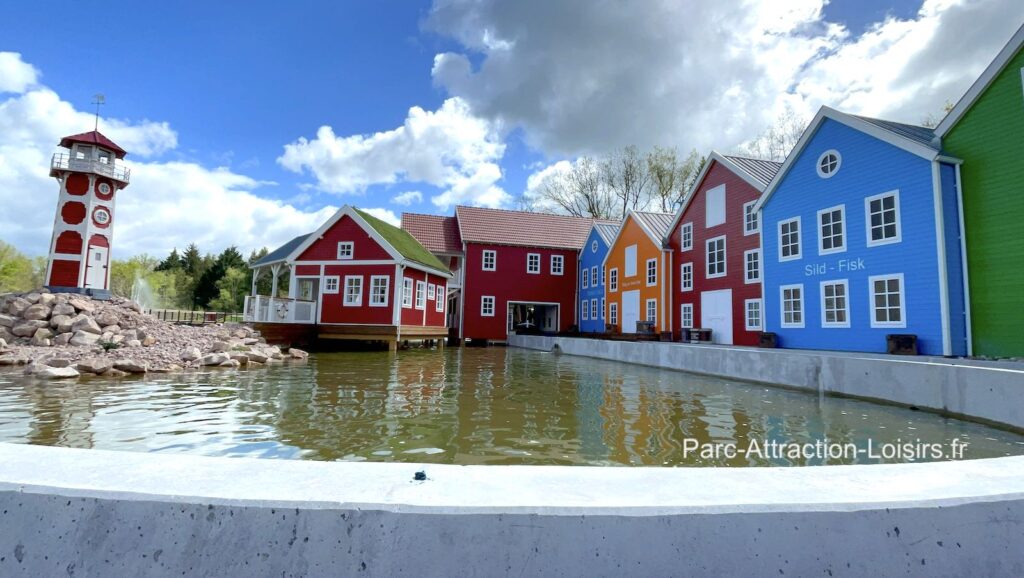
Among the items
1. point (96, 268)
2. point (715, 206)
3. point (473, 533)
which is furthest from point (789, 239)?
point (96, 268)

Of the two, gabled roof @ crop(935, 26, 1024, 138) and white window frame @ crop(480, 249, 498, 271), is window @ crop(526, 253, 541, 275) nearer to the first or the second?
white window frame @ crop(480, 249, 498, 271)

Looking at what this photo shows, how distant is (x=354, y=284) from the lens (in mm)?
22000

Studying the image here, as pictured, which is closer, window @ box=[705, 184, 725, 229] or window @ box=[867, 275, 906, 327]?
window @ box=[867, 275, 906, 327]

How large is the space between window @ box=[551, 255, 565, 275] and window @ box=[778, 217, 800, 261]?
616 inches

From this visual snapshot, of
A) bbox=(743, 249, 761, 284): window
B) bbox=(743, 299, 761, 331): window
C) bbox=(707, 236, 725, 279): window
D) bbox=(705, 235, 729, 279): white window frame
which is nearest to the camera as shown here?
bbox=(743, 299, 761, 331): window

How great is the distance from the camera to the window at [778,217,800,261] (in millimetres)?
16891

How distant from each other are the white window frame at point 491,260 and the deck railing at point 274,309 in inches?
453

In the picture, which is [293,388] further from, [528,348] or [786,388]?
[528,348]

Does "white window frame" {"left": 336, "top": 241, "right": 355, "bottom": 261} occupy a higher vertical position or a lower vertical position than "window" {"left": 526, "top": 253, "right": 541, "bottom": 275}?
lower

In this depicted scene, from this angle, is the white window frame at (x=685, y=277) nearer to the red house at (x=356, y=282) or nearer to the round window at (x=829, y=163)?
the round window at (x=829, y=163)

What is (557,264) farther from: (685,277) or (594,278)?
(685,277)

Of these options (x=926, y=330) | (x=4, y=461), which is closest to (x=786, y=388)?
Answer: (x=926, y=330)

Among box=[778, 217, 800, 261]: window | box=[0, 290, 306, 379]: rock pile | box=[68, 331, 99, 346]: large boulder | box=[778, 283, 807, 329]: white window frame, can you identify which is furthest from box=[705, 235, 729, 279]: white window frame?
box=[68, 331, 99, 346]: large boulder

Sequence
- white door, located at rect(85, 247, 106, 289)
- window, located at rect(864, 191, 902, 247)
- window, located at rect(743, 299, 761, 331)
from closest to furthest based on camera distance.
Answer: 1. window, located at rect(864, 191, 902, 247)
2. window, located at rect(743, 299, 761, 331)
3. white door, located at rect(85, 247, 106, 289)
